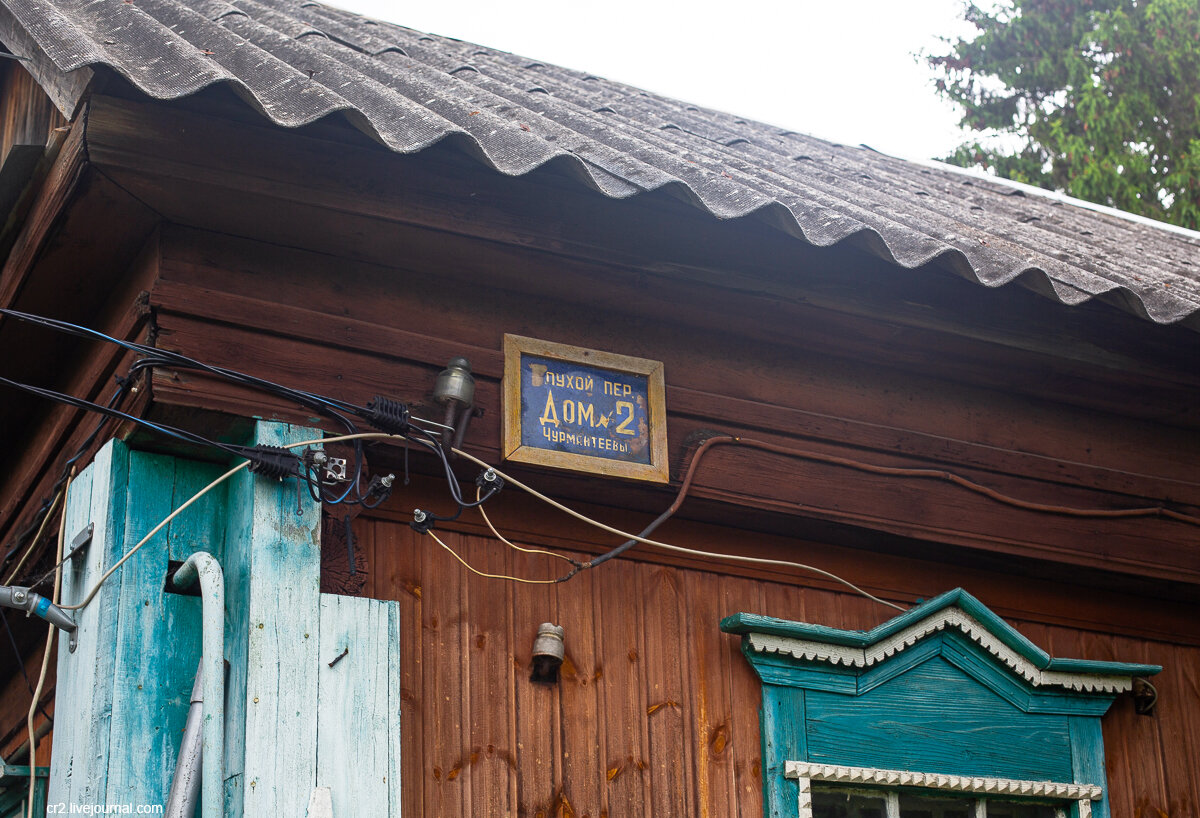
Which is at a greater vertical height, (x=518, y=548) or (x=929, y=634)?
(x=518, y=548)

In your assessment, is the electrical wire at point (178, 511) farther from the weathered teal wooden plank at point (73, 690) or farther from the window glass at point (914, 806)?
the window glass at point (914, 806)

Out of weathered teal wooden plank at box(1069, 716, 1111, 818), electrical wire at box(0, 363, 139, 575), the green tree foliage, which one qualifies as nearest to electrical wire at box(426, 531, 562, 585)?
electrical wire at box(0, 363, 139, 575)

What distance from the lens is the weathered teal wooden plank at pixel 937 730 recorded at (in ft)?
13.8

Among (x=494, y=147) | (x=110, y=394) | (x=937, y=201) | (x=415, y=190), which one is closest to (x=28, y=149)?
(x=110, y=394)

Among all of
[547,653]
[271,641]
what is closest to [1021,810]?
[547,653]

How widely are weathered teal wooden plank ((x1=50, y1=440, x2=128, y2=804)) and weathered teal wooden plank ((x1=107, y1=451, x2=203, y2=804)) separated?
2 cm

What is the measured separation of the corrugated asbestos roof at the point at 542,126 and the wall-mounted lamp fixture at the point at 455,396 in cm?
64

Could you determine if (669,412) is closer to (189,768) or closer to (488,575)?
(488,575)

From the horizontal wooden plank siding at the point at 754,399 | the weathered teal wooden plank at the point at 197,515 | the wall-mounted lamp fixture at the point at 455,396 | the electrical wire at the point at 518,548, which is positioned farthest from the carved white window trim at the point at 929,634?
the weathered teal wooden plank at the point at 197,515

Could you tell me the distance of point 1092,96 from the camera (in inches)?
573

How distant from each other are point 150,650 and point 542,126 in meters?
2.01

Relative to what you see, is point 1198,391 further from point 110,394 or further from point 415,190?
point 110,394

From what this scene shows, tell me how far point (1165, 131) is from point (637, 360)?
1275 cm

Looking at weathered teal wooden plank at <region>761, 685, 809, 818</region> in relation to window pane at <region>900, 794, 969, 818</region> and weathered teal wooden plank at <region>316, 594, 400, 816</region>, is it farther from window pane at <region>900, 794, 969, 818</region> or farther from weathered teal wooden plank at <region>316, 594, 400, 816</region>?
weathered teal wooden plank at <region>316, 594, 400, 816</region>
